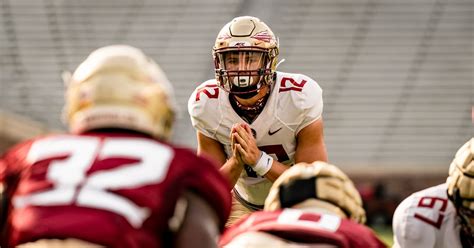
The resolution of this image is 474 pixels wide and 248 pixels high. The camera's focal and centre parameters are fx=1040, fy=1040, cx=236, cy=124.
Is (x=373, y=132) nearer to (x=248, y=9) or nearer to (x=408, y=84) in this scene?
(x=408, y=84)

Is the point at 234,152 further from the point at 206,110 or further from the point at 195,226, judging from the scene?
the point at 195,226

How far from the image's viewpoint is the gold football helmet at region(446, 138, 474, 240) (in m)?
3.28

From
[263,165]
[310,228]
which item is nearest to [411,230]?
[263,165]

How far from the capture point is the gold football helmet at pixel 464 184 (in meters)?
3.28

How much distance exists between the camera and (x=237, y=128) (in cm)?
464

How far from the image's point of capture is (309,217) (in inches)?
92.0

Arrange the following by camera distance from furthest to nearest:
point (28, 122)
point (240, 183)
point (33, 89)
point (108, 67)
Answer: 1. point (33, 89)
2. point (28, 122)
3. point (240, 183)
4. point (108, 67)

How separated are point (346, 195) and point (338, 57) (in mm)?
12113

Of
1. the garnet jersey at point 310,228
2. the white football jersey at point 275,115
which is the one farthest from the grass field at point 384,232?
the garnet jersey at point 310,228

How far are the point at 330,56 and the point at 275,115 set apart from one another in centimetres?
967

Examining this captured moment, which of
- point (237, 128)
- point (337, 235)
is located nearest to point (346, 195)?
point (337, 235)

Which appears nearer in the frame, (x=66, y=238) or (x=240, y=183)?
(x=66, y=238)

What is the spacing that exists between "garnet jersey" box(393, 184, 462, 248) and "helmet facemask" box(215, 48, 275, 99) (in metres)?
1.18

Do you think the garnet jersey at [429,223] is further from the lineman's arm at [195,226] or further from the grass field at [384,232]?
the grass field at [384,232]
